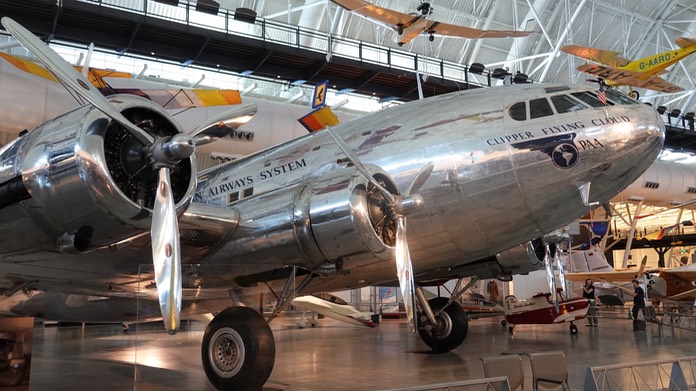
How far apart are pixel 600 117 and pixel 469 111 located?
1.60 meters

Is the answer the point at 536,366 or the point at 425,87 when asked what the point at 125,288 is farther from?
the point at 425,87

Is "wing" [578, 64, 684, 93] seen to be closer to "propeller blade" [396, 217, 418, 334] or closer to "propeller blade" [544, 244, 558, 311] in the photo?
"propeller blade" [544, 244, 558, 311]

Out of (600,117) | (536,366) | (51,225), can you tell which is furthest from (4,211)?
(600,117)

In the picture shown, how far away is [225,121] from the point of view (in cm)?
606

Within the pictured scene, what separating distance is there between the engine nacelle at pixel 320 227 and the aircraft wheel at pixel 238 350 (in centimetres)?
68

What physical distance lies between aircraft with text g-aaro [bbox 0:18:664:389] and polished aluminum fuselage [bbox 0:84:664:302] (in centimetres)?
2

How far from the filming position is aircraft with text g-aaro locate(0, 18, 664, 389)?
507 centimetres

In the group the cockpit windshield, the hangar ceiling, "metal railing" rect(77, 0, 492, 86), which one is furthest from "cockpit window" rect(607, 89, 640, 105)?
"metal railing" rect(77, 0, 492, 86)

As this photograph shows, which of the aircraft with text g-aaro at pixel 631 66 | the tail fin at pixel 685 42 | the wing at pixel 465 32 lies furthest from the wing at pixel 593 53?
the wing at pixel 465 32

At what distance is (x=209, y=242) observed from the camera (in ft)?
21.9

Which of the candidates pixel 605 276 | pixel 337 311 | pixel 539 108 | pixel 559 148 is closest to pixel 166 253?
pixel 559 148

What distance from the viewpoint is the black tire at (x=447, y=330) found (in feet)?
35.7

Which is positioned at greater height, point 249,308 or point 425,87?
point 425,87

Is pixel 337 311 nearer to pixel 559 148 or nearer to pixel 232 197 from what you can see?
pixel 232 197
